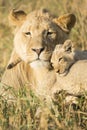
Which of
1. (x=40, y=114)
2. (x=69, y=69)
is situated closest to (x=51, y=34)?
(x=69, y=69)

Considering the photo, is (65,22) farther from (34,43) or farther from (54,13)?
(54,13)

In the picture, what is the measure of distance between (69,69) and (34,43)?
0.55 m

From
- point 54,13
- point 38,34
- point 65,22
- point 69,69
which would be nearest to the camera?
point 69,69

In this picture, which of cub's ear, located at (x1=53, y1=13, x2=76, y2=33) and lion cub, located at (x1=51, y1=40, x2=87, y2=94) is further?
cub's ear, located at (x1=53, y1=13, x2=76, y2=33)

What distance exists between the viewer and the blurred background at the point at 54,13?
9570 mm

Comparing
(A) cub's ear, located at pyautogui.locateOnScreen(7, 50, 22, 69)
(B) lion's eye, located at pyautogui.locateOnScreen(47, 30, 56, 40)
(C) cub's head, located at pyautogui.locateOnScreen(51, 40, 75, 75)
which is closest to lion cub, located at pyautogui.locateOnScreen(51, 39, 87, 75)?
(C) cub's head, located at pyautogui.locateOnScreen(51, 40, 75, 75)

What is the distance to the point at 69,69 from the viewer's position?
598 cm

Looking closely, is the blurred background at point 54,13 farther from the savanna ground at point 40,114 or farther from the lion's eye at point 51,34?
the savanna ground at point 40,114

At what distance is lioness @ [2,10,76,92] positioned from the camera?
248 inches

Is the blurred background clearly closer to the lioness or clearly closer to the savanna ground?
the lioness

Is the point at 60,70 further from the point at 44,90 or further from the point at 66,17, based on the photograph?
the point at 66,17

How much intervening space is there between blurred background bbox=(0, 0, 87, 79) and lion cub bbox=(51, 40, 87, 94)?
7.84 ft

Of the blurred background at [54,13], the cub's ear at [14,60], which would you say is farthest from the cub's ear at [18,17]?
the blurred background at [54,13]

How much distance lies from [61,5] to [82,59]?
4.39 meters
